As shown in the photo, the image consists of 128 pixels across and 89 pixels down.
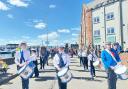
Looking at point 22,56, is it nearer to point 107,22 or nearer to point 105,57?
point 105,57

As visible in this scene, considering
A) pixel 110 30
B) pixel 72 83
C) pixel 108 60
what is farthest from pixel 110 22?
pixel 108 60

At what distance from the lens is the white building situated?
5578cm

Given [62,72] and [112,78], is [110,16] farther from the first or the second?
[62,72]

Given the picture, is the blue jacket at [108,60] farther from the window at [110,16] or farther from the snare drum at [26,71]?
the window at [110,16]

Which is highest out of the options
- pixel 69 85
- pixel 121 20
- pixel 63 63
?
pixel 121 20

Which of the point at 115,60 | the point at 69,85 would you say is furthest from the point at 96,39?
the point at 115,60

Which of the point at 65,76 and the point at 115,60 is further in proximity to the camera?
the point at 115,60

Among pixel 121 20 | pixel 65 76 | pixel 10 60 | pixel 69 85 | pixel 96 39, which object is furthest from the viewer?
pixel 96 39

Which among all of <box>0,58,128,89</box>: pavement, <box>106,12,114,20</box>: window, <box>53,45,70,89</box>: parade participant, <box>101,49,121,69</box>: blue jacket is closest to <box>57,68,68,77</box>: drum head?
<box>53,45,70,89</box>: parade participant

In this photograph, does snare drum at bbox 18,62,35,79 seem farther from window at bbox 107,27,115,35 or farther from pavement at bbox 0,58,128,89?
window at bbox 107,27,115,35

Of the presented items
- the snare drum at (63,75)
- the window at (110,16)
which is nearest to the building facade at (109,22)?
the window at (110,16)

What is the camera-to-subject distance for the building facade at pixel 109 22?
55853mm

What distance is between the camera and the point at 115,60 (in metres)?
10.7

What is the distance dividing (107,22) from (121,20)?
5372mm
